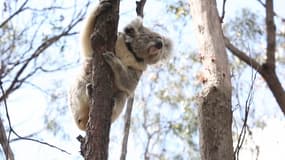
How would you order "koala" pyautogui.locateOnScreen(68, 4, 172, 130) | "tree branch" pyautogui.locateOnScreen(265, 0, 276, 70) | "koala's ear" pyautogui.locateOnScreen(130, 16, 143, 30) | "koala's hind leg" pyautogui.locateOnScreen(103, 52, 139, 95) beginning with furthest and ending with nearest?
1. "tree branch" pyautogui.locateOnScreen(265, 0, 276, 70)
2. "koala's ear" pyautogui.locateOnScreen(130, 16, 143, 30)
3. "koala" pyautogui.locateOnScreen(68, 4, 172, 130)
4. "koala's hind leg" pyautogui.locateOnScreen(103, 52, 139, 95)

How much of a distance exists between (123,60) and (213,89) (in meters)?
1.39

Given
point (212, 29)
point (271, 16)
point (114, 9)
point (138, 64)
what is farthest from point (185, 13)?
point (114, 9)

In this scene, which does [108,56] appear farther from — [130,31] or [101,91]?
[130,31]

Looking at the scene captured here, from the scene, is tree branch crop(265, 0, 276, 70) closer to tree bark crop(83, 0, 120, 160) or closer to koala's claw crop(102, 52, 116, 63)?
Answer: koala's claw crop(102, 52, 116, 63)

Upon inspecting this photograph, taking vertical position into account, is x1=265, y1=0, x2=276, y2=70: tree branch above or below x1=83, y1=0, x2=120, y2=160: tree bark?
above

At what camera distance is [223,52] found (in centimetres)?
325

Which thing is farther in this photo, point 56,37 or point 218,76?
point 56,37

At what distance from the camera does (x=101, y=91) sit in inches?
111

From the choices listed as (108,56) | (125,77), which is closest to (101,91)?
(108,56)

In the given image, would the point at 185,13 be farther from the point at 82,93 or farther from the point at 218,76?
Result: the point at 218,76

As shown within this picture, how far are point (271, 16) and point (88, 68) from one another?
258 cm

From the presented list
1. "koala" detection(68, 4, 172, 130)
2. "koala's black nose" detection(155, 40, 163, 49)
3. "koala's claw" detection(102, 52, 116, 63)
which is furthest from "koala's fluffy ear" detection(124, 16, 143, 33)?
"koala's claw" detection(102, 52, 116, 63)

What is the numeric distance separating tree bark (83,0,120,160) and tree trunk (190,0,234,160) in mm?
505

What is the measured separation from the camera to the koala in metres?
3.96
